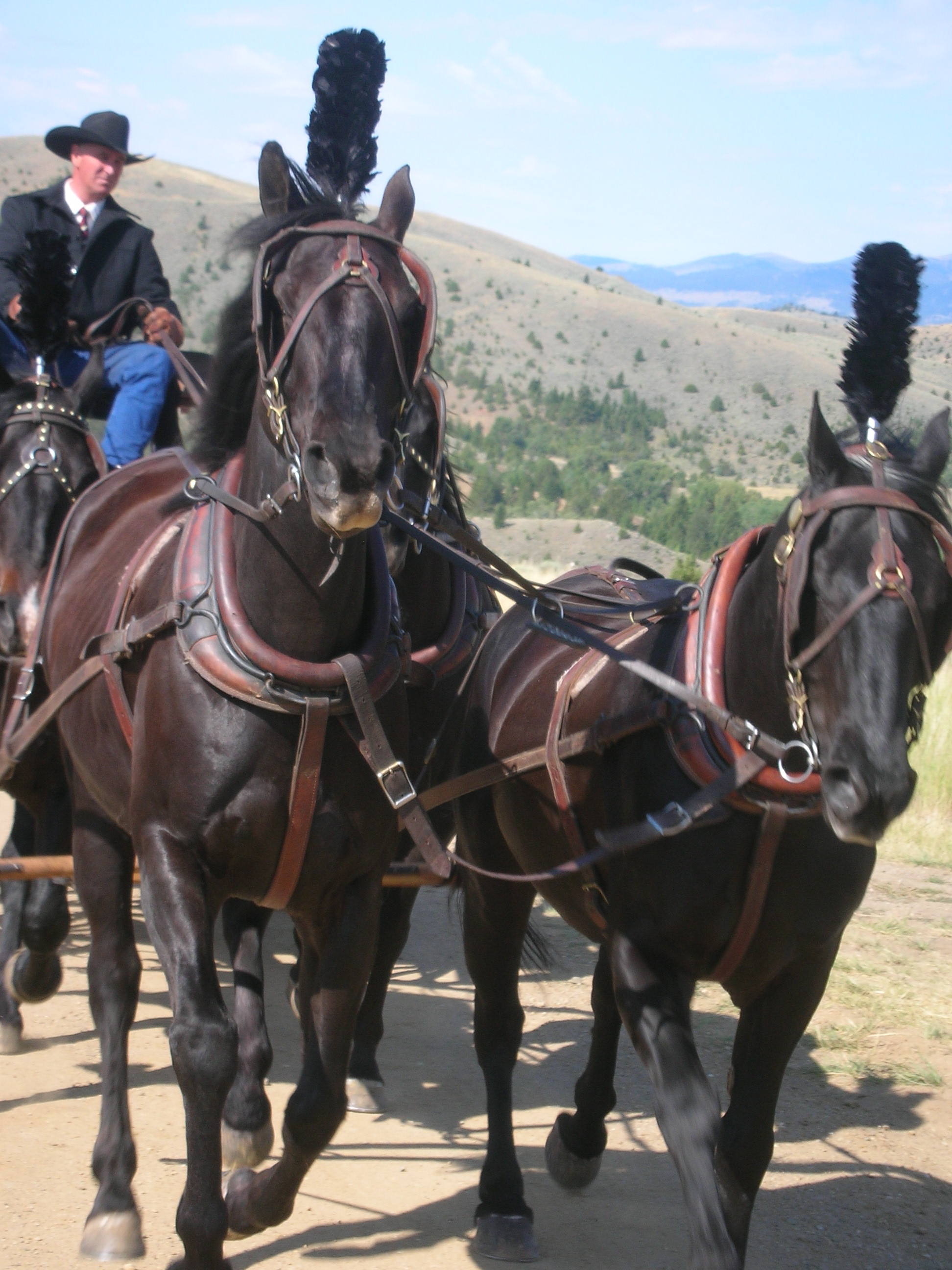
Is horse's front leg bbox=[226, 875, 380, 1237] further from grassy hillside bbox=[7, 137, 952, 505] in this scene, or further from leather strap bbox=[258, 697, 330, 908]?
grassy hillside bbox=[7, 137, 952, 505]

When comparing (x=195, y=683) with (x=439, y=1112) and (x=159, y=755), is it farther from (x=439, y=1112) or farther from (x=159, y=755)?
(x=439, y=1112)

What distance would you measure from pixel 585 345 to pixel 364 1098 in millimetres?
92098

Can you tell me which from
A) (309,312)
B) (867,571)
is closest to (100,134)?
(309,312)

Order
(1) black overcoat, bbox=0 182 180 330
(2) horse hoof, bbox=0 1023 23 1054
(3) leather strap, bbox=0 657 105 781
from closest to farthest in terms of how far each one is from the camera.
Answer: (3) leather strap, bbox=0 657 105 781 → (2) horse hoof, bbox=0 1023 23 1054 → (1) black overcoat, bbox=0 182 180 330

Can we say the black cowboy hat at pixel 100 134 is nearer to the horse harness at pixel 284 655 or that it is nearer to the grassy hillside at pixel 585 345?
the horse harness at pixel 284 655

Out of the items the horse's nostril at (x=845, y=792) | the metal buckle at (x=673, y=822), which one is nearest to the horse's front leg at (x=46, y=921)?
the metal buckle at (x=673, y=822)

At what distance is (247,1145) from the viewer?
3.82 m

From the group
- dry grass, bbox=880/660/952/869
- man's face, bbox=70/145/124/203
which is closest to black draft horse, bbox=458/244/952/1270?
man's face, bbox=70/145/124/203

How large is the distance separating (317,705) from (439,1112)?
2627 mm

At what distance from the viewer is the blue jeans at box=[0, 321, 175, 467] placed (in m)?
5.67

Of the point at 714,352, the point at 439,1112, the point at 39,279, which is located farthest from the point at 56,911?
the point at 714,352

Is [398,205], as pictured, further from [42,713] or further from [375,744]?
[42,713]

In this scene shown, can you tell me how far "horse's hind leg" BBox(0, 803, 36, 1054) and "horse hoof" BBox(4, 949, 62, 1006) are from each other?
0.02 meters

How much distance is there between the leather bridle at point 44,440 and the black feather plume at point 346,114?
1977mm
